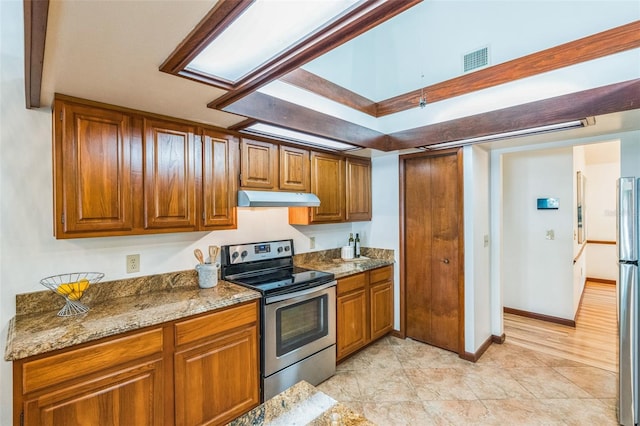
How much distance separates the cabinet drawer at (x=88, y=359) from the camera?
1376mm

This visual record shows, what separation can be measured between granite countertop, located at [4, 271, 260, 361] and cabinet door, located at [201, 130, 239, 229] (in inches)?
20.6

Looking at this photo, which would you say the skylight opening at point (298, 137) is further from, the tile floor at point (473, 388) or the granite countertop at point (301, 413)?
the tile floor at point (473, 388)

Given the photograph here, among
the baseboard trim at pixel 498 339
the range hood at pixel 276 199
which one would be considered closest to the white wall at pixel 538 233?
the baseboard trim at pixel 498 339

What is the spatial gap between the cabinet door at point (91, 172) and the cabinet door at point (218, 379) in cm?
98

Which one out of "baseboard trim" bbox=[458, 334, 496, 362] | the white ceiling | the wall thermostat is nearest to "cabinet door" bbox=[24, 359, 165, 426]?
the white ceiling

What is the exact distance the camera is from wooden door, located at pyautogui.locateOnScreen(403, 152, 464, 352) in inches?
127

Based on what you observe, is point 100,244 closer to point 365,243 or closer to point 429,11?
point 365,243

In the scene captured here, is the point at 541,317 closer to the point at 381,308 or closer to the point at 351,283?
the point at 381,308

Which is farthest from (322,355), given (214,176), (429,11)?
(429,11)

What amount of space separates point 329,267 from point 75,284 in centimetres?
211

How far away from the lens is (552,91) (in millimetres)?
2330

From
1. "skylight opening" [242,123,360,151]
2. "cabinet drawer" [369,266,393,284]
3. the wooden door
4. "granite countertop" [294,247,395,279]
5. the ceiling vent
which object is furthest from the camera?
"cabinet drawer" [369,266,393,284]

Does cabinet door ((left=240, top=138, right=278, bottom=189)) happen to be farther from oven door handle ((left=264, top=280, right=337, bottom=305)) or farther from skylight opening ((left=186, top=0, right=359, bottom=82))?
skylight opening ((left=186, top=0, right=359, bottom=82))

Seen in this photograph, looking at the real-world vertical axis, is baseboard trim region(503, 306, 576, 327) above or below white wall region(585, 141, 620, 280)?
below
